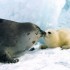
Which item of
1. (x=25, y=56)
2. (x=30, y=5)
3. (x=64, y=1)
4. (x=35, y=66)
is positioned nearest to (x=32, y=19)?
(x=30, y=5)

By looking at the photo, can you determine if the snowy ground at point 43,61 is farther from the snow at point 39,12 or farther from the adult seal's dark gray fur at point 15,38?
the snow at point 39,12

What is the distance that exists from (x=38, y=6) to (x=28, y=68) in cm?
519

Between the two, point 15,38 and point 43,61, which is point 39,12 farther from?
point 43,61

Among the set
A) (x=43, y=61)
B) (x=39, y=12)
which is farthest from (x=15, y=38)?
(x=39, y=12)

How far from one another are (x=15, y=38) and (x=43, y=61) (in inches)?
28.4

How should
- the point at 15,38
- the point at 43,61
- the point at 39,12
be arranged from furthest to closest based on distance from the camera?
the point at 39,12 < the point at 15,38 < the point at 43,61

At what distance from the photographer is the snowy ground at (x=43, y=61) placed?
412 cm

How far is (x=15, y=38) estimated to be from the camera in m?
4.96

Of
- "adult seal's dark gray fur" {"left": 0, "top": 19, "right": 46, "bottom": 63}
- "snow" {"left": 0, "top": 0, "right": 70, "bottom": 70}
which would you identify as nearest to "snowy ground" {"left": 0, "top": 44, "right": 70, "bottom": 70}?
"adult seal's dark gray fur" {"left": 0, "top": 19, "right": 46, "bottom": 63}

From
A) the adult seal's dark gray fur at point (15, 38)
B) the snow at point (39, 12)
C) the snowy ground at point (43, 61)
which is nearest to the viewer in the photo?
the snowy ground at point (43, 61)

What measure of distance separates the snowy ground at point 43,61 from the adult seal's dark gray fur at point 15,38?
162 millimetres

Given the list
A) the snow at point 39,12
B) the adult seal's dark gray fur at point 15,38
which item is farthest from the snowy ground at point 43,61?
the snow at point 39,12

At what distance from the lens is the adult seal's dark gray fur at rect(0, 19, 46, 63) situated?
4.77m

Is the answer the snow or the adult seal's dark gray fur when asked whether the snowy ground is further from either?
the snow
